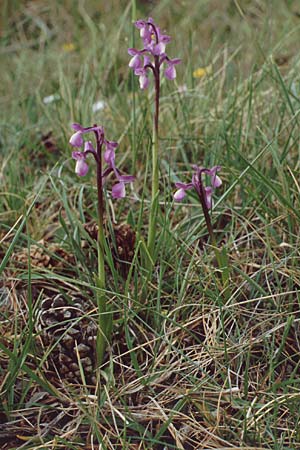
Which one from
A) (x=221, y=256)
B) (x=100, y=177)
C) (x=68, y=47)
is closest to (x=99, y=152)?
(x=100, y=177)

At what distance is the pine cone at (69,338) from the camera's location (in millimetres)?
1813

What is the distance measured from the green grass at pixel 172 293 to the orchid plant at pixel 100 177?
0.04 meters

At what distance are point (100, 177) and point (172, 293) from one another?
420 millimetres

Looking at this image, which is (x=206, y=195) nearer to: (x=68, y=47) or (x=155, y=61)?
(x=155, y=61)

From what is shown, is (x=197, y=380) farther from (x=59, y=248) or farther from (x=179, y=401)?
(x=59, y=248)

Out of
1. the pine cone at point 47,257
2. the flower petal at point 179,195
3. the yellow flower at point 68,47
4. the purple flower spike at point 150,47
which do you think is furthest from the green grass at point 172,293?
the yellow flower at point 68,47

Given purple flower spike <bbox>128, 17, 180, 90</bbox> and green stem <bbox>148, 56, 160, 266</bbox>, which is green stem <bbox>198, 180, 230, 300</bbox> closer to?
green stem <bbox>148, 56, 160, 266</bbox>

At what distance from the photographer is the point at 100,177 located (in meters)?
1.68

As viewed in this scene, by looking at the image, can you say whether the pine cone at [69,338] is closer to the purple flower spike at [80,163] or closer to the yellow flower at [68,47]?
the purple flower spike at [80,163]

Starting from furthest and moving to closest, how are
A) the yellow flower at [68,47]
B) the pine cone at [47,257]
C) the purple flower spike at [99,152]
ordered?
Answer: the yellow flower at [68,47], the pine cone at [47,257], the purple flower spike at [99,152]

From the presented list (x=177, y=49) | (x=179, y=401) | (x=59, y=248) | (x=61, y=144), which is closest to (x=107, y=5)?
(x=177, y=49)

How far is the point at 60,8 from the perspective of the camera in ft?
14.2

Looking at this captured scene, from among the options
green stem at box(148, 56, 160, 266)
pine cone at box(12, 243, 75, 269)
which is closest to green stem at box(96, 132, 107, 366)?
green stem at box(148, 56, 160, 266)

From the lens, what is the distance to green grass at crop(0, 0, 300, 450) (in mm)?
1660
